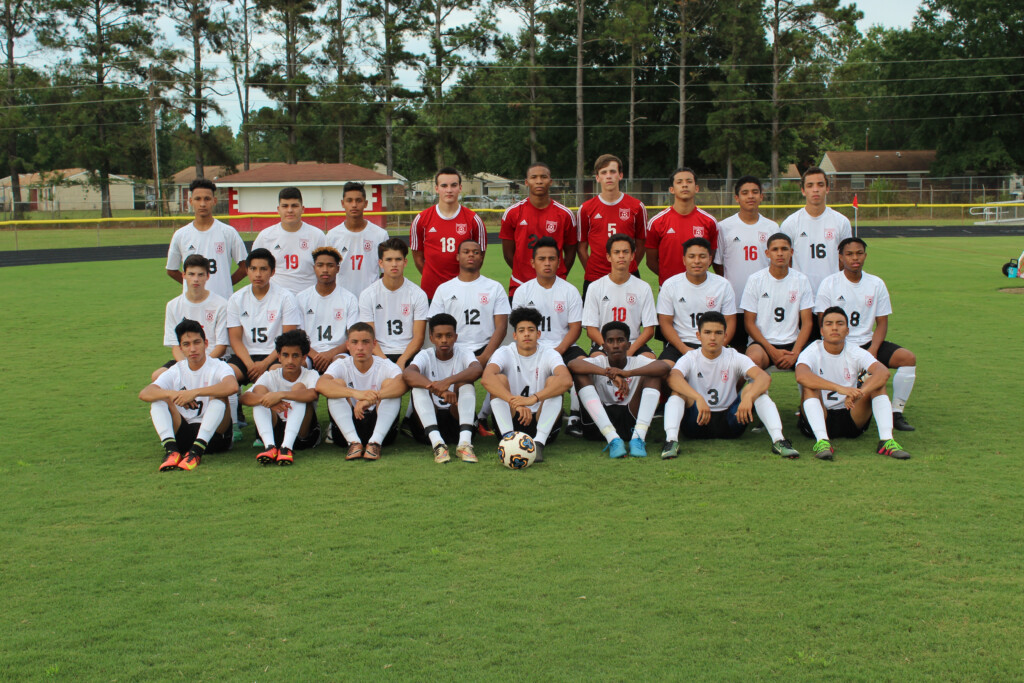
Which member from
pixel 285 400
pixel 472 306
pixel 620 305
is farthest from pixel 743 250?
pixel 285 400

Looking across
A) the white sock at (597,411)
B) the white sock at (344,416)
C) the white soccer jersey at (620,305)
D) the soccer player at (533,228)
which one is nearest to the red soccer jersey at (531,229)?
the soccer player at (533,228)

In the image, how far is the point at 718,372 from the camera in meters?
6.53

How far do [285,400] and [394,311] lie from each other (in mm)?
1263

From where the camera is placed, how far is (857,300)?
6.96 metres

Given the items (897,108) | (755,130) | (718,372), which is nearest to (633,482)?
(718,372)

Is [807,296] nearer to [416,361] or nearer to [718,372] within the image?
[718,372]

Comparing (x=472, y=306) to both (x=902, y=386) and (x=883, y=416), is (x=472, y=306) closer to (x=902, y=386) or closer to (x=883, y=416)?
(x=883, y=416)

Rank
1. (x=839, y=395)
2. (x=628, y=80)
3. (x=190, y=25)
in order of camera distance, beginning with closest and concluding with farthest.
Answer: (x=839, y=395) < (x=190, y=25) < (x=628, y=80)

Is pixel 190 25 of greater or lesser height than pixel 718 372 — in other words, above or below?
above

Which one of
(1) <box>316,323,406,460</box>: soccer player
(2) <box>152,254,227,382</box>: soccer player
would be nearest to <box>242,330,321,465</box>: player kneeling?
(1) <box>316,323,406,460</box>: soccer player

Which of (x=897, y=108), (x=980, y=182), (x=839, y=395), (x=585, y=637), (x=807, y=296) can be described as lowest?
(x=585, y=637)

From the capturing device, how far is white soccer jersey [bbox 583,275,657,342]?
7.02 m

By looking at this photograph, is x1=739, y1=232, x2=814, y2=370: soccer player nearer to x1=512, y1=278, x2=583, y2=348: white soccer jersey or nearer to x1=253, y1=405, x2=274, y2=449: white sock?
x1=512, y1=278, x2=583, y2=348: white soccer jersey

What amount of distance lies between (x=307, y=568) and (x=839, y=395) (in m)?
4.21
